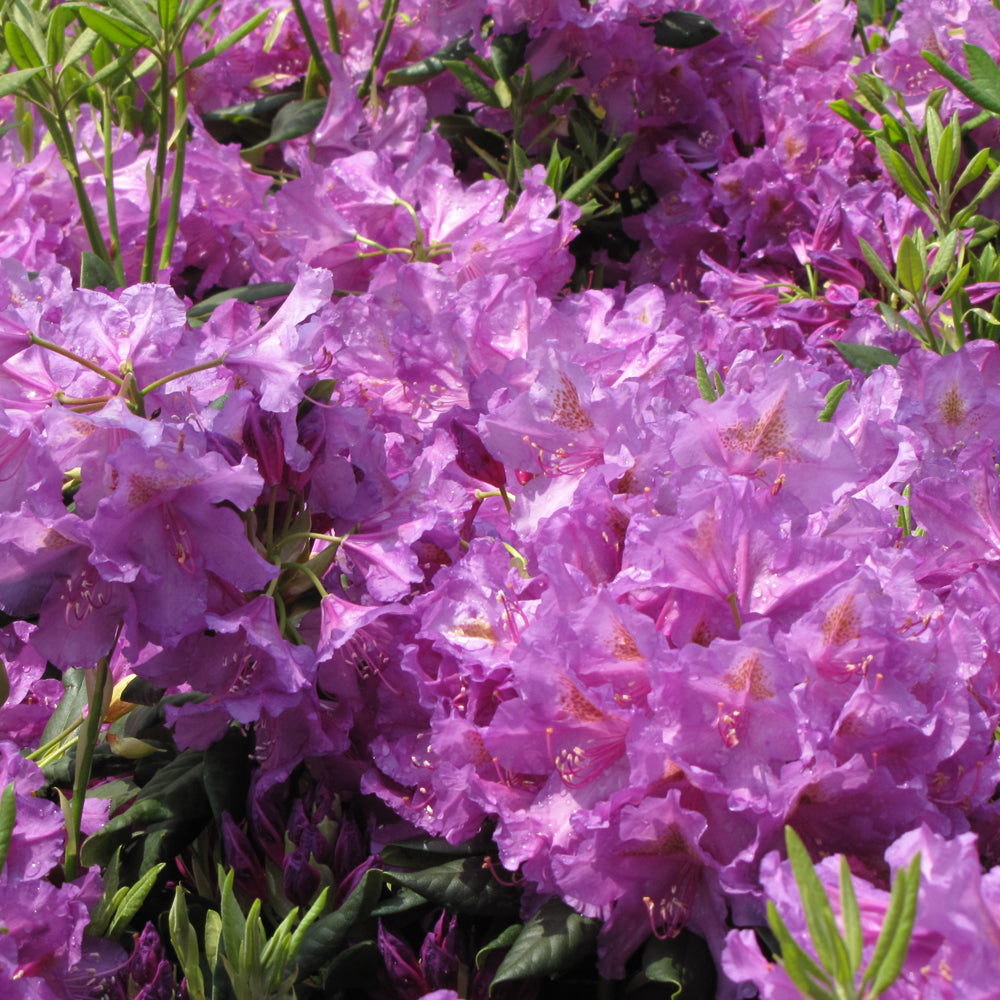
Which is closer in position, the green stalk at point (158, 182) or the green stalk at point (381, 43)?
the green stalk at point (158, 182)

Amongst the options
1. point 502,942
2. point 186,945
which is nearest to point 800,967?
point 502,942

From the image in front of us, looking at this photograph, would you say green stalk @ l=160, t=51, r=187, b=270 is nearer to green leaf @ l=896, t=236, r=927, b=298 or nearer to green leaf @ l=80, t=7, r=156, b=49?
green leaf @ l=80, t=7, r=156, b=49

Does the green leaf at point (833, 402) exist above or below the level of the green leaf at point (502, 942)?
above

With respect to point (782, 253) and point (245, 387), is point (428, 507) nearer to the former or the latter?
point (245, 387)

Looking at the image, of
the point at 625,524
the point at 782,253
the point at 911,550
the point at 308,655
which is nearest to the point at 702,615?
the point at 625,524

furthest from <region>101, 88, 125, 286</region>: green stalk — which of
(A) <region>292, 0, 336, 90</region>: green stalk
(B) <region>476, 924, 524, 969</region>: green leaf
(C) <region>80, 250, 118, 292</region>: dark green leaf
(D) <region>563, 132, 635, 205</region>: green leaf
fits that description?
(B) <region>476, 924, 524, 969</region>: green leaf

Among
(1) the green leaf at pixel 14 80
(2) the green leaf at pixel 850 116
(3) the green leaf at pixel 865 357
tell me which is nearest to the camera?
(1) the green leaf at pixel 14 80

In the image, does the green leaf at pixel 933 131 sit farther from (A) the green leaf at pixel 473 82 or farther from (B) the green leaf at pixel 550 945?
(B) the green leaf at pixel 550 945

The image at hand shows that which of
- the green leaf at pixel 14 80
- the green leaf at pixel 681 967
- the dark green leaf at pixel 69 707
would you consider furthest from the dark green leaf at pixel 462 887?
the green leaf at pixel 14 80
